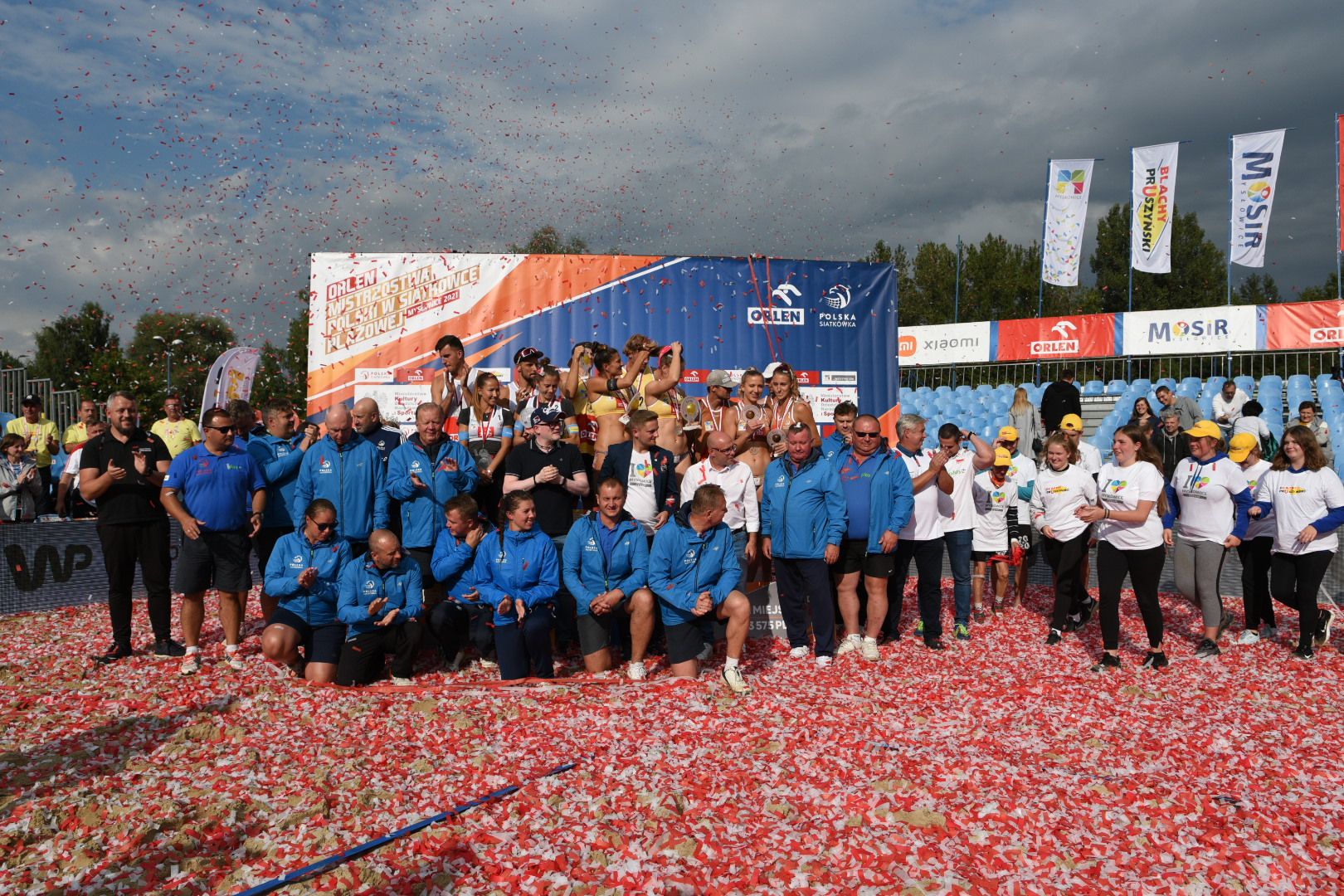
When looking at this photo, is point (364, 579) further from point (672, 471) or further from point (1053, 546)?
point (1053, 546)

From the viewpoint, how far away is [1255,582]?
312 inches

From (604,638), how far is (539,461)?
158cm

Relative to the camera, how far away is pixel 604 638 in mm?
6629

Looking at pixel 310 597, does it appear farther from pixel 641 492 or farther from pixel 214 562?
pixel 641 492

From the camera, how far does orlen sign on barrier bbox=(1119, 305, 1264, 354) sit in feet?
78.8

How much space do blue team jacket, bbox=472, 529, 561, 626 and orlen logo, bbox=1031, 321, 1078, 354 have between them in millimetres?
24655

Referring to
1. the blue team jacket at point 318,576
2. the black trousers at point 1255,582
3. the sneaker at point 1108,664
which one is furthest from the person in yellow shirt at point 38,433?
the black trousers at point 1255,582

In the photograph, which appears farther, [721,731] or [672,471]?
[672,471]

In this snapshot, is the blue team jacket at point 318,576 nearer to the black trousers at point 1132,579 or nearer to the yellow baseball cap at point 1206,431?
the black trousers at point 1132,579

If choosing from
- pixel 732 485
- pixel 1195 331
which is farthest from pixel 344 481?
pixel 1195 331

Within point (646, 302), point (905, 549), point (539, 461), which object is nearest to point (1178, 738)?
point (905, 549)

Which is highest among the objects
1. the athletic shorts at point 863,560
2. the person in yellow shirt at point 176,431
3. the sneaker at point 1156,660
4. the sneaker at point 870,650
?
the person in yellow shirt at point 176,431

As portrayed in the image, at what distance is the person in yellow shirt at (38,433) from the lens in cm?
1240

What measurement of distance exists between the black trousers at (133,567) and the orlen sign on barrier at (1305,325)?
26555 mm
